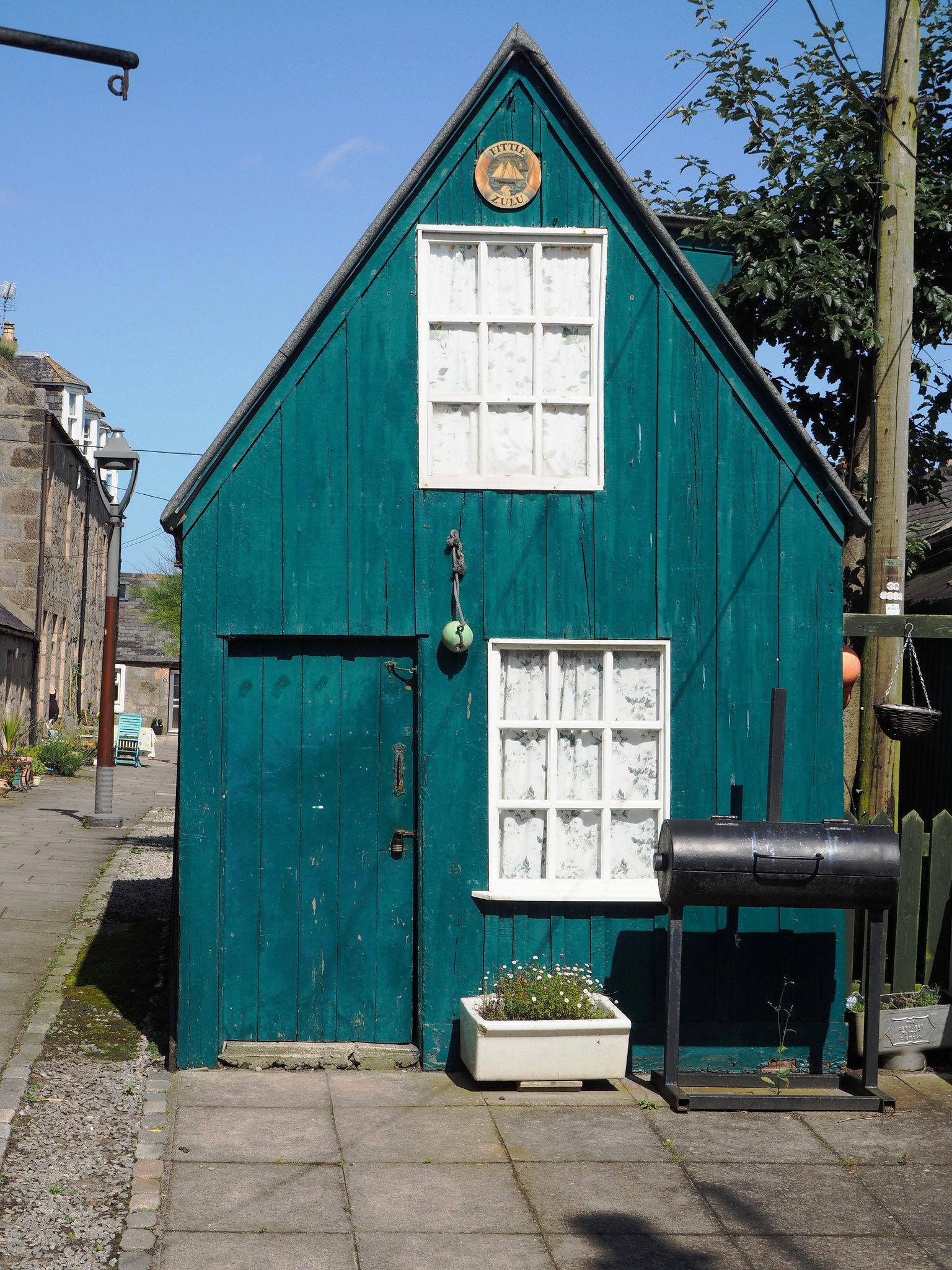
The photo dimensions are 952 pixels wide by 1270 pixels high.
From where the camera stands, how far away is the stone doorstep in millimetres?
7539

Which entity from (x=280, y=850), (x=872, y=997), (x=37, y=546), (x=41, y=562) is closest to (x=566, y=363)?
(x=280, y=850)

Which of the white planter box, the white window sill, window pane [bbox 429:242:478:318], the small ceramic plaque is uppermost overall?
the small ceramic plaque

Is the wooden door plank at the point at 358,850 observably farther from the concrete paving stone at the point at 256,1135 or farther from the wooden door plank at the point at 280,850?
the concrete paving stone at the point at 256,1135

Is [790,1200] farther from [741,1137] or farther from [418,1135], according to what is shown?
[418,1135]

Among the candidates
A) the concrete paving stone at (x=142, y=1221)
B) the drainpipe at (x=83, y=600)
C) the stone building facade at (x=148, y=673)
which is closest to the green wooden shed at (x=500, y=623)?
the concrete paving stone at (x=142, y=1221)

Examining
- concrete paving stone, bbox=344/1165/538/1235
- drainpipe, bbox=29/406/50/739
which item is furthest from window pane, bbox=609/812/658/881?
drainpipe, bbox=29/406/50/739

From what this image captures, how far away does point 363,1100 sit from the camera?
7047 mm

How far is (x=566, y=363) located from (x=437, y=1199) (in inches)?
188

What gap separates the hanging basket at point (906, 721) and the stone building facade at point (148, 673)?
37.7 m

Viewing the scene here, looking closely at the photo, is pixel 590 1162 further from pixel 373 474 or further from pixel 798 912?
pixel 373 474

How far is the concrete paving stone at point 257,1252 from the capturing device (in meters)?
4.99

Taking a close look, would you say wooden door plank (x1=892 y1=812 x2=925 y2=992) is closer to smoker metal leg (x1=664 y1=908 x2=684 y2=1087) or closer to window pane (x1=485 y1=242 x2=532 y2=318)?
smoker metal leg (x1=664 y1=908 x2=684 y2=1087)

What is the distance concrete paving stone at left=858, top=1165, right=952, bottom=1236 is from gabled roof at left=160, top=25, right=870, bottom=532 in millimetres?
3752

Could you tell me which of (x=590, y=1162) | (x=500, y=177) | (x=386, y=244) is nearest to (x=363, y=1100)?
(x=590, y=1162)
